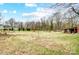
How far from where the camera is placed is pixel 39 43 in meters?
1.96

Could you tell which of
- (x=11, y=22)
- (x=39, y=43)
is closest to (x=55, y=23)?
(x=39, y=43)

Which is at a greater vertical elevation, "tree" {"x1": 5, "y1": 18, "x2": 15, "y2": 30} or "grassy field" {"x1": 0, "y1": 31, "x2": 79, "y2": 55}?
"tree" {"x1": 5, "y1": 18, "x2": 15, "y2": 30}

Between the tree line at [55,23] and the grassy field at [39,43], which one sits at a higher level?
the tree line at [55,23]

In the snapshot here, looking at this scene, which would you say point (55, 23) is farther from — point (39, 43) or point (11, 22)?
point (11, 22)

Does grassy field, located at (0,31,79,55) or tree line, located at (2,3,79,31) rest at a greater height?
tree line, located at (2,3,79,31)

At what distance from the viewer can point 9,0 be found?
194cm

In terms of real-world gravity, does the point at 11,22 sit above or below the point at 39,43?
above

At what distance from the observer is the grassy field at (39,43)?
6.34ft

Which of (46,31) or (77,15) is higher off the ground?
(77,15)

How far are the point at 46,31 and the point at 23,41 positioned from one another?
0.76ft

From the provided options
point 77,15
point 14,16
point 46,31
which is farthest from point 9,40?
point 77,15

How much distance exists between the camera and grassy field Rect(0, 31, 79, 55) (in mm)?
1932
